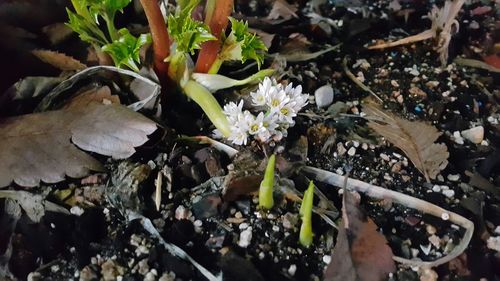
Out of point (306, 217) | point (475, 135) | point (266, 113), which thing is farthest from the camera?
point (475, 135)

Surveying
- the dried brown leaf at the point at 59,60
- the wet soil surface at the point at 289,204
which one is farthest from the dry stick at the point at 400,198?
the dried brown leaf at the point at 59,60

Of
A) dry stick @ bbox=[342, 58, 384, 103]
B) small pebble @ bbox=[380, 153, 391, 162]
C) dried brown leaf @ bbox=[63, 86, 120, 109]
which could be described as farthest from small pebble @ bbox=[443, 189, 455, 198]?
dried brown leaf @ bbox=[63, 86, 120, 109]

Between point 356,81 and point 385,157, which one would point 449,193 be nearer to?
point 385,157

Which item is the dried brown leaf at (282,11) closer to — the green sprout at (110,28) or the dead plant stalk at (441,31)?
the dead plant stalk at (441,31)

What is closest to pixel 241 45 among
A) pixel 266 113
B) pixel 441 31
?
pixel 266 113

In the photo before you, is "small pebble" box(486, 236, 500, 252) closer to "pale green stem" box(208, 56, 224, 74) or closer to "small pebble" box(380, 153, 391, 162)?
"small pebble" box(380, 153, 391, 162)

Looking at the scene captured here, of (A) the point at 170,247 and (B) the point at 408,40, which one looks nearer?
(A) the point at 170,247
